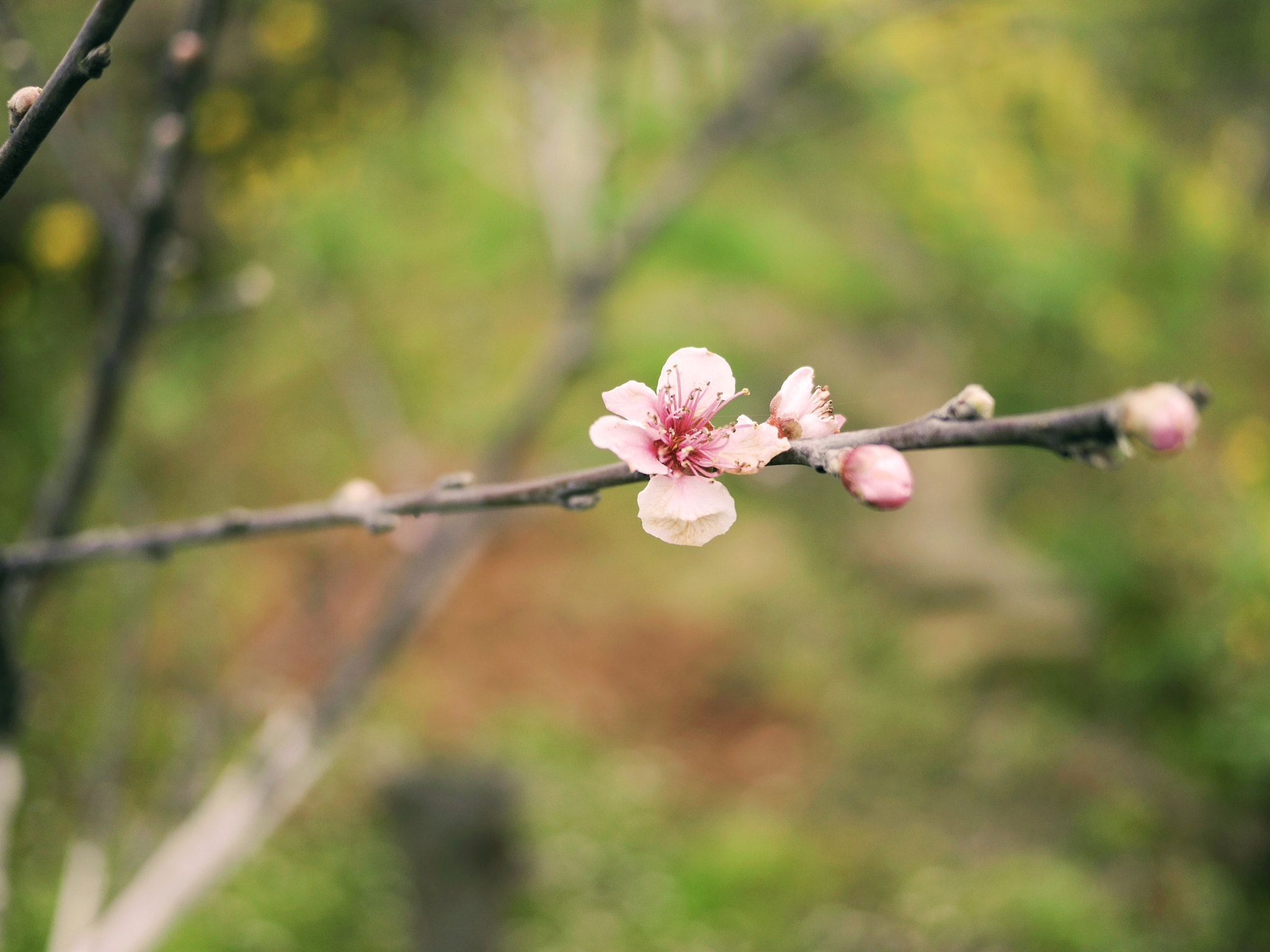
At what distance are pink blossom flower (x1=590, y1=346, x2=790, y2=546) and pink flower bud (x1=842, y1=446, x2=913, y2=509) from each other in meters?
0.07

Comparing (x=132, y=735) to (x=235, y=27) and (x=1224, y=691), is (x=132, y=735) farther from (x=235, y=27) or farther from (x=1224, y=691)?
(x=1224, y=691)

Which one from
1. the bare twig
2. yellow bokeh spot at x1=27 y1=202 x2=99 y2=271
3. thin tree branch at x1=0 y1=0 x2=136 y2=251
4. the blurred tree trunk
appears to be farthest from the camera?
yellow bokeh spot at x1=27 y1=202 x2=99 y2=271

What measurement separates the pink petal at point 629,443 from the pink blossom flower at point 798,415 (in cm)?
12

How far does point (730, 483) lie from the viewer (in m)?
5.48

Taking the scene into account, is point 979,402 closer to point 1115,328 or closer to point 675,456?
point 675,456

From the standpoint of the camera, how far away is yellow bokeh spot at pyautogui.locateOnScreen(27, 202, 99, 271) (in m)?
3.40

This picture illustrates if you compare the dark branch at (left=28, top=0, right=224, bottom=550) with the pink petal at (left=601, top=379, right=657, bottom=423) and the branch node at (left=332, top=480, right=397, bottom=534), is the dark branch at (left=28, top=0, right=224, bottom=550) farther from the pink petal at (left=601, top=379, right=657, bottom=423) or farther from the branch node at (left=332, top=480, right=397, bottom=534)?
the pink petal at (left=601, top=379, right=657, bottom=423)

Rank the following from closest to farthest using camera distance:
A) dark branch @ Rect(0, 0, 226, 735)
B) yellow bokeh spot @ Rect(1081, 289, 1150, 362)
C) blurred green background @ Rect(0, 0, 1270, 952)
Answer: dark branch @ Rect(0, 0, 226, 735)
blurred green background @ Rect(0, 0, 1270, 952)
yellow bokeh spot @ Rect(1081, 289, 1150, 362)

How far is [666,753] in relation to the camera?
494 centimetres

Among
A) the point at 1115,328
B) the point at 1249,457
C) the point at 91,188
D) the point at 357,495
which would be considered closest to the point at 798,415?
the point at 357,495

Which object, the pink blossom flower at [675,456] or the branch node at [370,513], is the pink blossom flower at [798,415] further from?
the branch node at [370,513]

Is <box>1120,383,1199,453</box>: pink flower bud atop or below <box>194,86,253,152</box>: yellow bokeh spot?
below

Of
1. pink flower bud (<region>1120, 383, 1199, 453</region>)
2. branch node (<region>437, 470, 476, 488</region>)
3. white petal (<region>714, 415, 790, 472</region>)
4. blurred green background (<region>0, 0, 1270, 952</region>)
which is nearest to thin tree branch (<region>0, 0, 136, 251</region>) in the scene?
blurred green background (<region>0, 0, 1270, 952</region>)

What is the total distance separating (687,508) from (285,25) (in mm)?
2932
